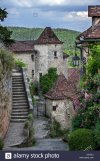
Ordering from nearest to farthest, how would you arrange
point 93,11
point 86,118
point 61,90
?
point 86,118
point 93,11
point 61,90

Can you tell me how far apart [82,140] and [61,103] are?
21171mm

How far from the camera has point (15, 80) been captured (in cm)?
4012

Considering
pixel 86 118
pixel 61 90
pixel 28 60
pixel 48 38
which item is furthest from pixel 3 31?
pixel 28 60

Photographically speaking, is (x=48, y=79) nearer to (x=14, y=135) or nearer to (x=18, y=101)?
(x=18, y=101)

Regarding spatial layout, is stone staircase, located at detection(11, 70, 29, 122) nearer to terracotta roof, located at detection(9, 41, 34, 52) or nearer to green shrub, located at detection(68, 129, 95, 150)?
green shrub, located at detection(68, 129, 95, 150)

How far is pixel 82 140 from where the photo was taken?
23812 millimetres

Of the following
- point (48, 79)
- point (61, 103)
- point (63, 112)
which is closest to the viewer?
point (61, 103)

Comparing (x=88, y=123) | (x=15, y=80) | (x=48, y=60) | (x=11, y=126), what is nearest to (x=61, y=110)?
(x=15, y=80)

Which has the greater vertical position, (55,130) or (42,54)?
(42,54)

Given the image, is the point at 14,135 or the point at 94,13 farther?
the point at 94,13

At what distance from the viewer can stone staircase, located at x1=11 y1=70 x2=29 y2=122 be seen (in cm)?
3428

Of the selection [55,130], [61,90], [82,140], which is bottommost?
[55,130]

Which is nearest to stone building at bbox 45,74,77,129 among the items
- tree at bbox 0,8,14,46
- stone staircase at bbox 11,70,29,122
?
stone staircase at bbox 11,70,29,122

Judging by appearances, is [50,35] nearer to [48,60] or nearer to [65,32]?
[48,60]
